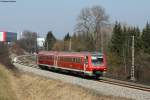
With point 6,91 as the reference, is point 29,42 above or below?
above

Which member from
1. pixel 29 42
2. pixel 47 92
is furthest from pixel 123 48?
pixel 29 42

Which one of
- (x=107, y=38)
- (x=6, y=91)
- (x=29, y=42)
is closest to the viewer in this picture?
(x=6, y=91)

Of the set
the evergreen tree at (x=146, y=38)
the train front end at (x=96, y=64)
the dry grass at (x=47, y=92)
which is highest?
the evergreen tree at (x=146, y=38)

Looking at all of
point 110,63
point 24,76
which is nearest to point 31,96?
point 24,76

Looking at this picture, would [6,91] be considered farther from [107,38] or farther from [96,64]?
[107,38]

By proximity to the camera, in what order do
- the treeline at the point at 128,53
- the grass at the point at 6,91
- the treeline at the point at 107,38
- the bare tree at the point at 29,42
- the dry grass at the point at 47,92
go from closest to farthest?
the grass at the point at 6,91 < the dry grass at the point at 47,92 < the treeline at the point at 128,53 < the treeline at the point at 107,38 < the bare tree at the point at 29,42

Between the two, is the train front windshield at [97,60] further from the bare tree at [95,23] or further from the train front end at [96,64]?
the bare tree at [95,23]

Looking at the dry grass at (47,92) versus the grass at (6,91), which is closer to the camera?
the grass at (6,91)

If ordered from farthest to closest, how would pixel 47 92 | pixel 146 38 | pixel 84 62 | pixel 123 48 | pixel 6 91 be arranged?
pixel 146 38 → pixel 123 48 → pixel 84 62 → pixel 47 92 → pixel 6 91

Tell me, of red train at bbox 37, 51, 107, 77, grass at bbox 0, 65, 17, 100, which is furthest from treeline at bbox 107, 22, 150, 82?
grass at bbox 0, 65, 17, 100

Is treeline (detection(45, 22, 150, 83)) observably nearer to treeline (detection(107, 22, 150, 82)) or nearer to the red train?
treeline (detection(107, 22, 150, 82))

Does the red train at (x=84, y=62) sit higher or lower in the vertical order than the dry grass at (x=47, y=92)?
higher

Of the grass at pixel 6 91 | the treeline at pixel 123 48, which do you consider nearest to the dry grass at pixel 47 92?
the grass at pixel 6 91

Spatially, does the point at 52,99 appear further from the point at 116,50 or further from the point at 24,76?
the point at 116,50
